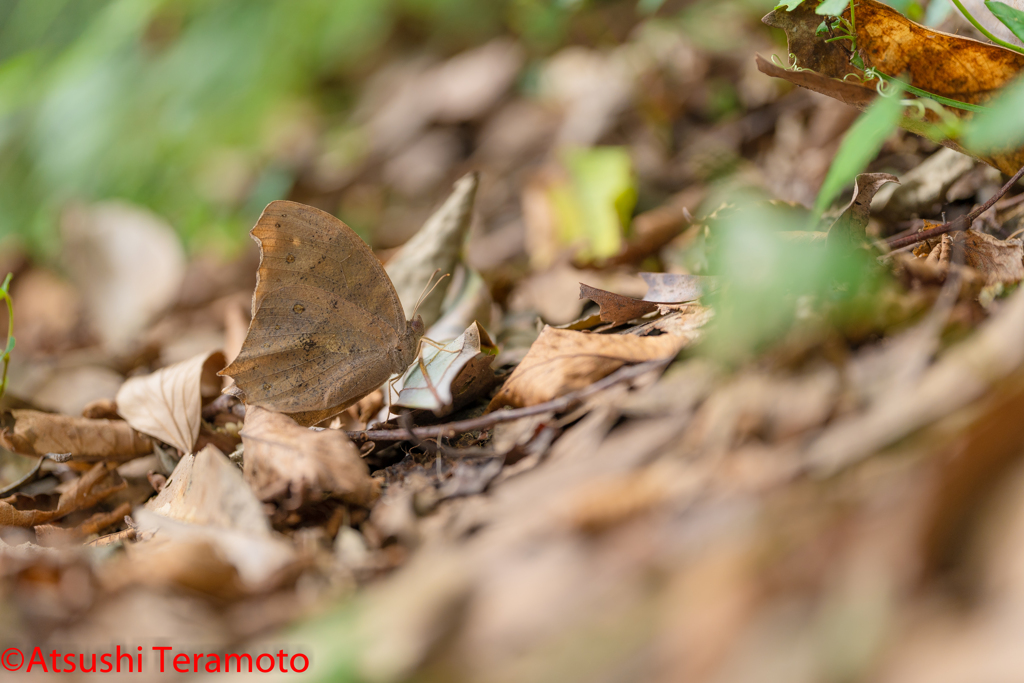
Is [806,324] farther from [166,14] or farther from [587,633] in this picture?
[166,14]

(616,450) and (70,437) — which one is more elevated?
(616,450)

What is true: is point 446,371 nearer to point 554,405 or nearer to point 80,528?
point 554,405

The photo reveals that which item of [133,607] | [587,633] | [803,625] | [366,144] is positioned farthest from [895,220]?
[366,144]

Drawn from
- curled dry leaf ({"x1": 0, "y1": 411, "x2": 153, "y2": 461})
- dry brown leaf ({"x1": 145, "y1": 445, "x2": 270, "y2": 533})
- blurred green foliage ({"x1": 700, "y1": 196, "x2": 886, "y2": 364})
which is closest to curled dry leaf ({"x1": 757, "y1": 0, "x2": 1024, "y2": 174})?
blurred green foliage ({"x1": 700, "y1": 196, "x2": 886, "y2": 364})

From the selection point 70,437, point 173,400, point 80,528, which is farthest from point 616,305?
point 70,437

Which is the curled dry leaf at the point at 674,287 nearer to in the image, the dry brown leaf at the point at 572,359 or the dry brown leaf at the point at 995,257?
the dry brown leaf at the point at 572,359
